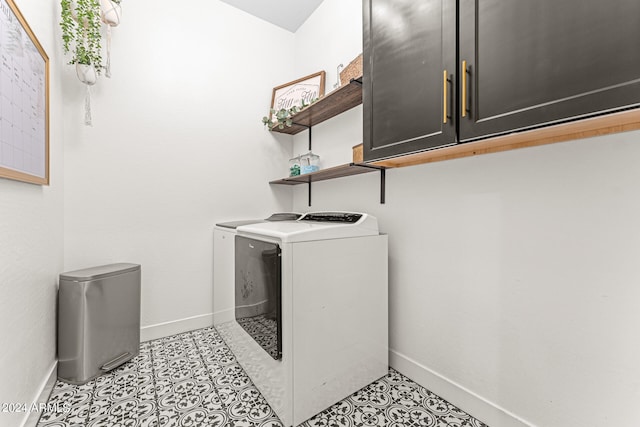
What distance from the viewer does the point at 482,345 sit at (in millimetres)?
1405

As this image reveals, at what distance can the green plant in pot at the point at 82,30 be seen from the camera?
180 centimetres

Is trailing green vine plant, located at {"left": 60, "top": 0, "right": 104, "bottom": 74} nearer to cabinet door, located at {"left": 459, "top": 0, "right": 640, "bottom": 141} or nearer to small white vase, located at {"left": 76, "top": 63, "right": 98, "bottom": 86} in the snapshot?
small white vase, located at {"left": 76, "top": 63, "right": 98, "bottom": 86}

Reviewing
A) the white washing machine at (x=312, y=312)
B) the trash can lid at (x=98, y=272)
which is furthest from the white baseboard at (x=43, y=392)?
the white washing machine at (x=312, y=312)

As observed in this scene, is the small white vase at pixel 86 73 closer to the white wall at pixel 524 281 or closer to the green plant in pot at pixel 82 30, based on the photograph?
the green plant in pot at pixel 82 30

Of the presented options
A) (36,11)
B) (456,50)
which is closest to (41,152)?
(36,11)

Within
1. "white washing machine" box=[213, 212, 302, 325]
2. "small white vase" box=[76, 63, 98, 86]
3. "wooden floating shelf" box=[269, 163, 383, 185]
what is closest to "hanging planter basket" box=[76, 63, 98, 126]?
"small white vase" box=[76, 63, 98, 86]

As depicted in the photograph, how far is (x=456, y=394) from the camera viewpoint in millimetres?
1494

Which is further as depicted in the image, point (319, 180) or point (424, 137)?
point (319, 180)

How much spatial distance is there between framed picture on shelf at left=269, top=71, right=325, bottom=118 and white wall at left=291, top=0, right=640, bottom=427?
118 cm

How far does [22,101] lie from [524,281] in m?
2.40

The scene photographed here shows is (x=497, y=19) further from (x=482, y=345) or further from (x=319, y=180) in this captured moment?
(x=319, y=180)

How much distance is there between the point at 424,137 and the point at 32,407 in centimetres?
224

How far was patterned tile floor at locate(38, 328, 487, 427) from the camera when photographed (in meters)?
1.39

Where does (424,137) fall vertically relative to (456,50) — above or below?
below
